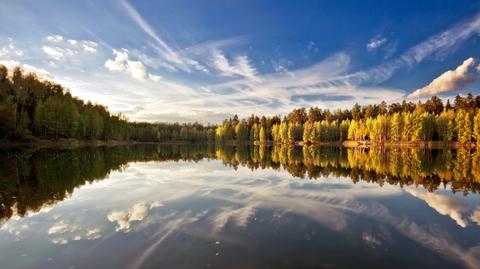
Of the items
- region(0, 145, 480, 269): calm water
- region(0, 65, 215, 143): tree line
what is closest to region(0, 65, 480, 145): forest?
region(0, 65, 215, 143): tree line

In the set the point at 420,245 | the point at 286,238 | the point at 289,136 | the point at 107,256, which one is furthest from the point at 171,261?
the point at 289,136

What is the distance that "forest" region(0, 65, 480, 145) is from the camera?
230 ft

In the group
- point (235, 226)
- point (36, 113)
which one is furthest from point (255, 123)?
point (235, 226)

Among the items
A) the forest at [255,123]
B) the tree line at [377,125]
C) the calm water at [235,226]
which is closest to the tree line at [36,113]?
the forest at [255,123]

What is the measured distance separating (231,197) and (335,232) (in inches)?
284

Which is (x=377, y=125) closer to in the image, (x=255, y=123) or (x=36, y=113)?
(x=255, y=123)

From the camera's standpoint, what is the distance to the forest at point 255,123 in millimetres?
70125

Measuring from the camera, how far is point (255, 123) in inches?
7101

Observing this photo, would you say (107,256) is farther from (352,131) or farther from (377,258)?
(352,131)

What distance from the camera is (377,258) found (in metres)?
7.96

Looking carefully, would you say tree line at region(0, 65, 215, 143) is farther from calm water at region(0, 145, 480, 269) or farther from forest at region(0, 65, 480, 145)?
calm water at region(0, 145, 480, 269)

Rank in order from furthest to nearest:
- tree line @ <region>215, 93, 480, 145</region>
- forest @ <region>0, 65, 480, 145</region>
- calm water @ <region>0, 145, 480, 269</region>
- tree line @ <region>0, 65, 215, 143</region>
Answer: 1. tree line @ <region>215, 93, 480, 145</region>
2. forest @ <region>0, 65, 480, 145</region>
3. tree line @ <region>0, 65, 215, 143</region>
4. calm water @ <region>0, 145, 480, 269</region>

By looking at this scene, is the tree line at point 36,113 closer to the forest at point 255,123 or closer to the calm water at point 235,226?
the forest at point 255,123

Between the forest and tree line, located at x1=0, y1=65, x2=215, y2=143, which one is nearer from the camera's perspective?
tree line, located at x1=0, y1=65, x2=215, y2=143
